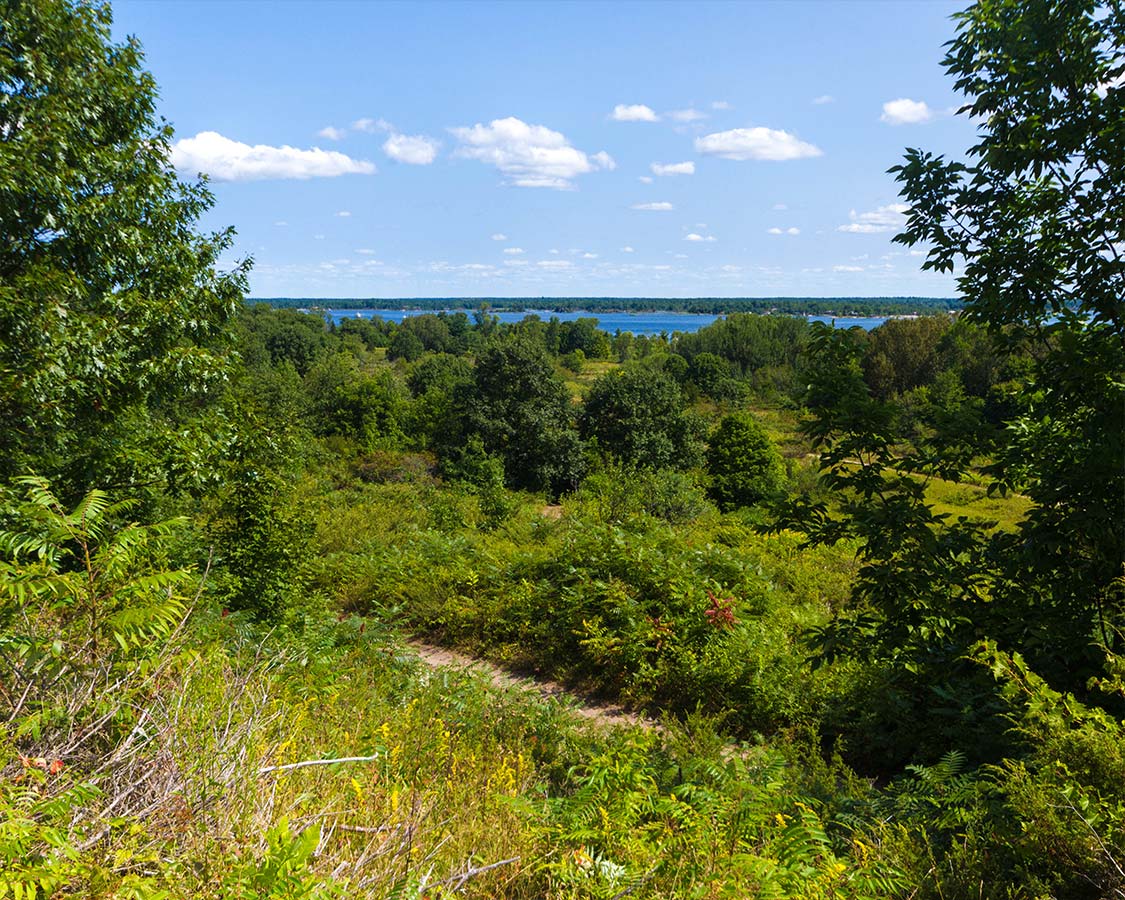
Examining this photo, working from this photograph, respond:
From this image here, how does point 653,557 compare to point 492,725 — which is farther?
point 653,557

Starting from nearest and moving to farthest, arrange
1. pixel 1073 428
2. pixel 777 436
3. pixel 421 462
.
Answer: pixel 1073 428 → pixel 421 462 → pixel 777 436

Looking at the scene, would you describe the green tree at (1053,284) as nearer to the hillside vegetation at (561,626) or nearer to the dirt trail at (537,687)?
the hillside vegetation at (561,626)

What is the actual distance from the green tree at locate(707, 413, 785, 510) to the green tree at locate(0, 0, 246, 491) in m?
30.1

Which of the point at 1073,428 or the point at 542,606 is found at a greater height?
the point at 1073,428

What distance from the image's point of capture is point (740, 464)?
36719 millimetres

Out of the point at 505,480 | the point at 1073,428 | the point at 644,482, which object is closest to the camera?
the point at 1073,428

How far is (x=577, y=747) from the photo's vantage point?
607 cm

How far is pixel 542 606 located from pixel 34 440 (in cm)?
652

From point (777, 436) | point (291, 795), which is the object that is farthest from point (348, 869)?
point (777, 436)

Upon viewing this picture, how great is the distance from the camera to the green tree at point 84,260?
6613 millimetres

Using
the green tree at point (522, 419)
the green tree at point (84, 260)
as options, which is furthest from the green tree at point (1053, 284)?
the green tree at point (522, 419)

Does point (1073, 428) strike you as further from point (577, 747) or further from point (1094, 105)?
point (577, 747)

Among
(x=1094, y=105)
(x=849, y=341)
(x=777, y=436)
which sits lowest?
(x=777, y=436)

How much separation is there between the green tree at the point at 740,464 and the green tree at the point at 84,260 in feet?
98.8
